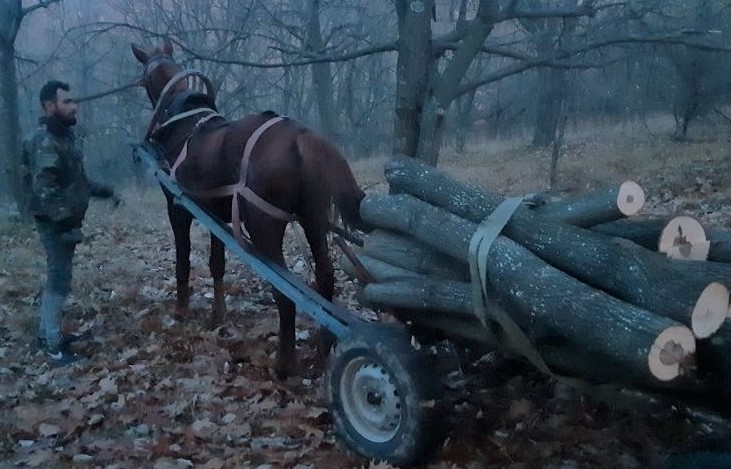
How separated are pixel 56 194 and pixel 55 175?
148mm

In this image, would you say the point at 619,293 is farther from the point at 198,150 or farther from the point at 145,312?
the point at 145,312

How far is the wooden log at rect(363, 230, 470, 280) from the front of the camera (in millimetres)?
3955

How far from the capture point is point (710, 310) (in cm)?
300

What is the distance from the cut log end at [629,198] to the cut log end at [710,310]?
569 mm

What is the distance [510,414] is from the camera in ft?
14.6

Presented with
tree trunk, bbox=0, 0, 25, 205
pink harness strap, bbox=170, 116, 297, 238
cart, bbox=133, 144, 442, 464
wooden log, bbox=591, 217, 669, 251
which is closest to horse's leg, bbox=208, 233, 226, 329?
pink harness strap, bbox=170, 116, 297, 238

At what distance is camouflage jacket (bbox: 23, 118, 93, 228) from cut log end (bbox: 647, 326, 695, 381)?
4.70 m

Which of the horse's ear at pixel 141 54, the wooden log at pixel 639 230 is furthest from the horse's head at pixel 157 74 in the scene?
the wooden log at pixel 639 230

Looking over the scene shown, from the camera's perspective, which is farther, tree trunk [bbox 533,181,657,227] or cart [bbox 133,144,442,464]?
cart [bbox 133,144,442,464]

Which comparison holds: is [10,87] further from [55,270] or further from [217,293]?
[217,293]

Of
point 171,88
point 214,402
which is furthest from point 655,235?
point 171,88

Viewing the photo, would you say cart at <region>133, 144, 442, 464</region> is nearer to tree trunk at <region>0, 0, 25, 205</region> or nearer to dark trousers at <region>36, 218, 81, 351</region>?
dark trousers at <region>36, 218, 81, 351</region>

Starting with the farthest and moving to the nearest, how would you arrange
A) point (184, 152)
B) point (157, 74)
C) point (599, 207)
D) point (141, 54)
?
point (141, 54)
point (157, 74)
point (184, 152)
point (599, 207)

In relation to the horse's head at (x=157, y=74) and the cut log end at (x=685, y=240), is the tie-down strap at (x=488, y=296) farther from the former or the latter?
the horse's head at (x=157, y=74)
